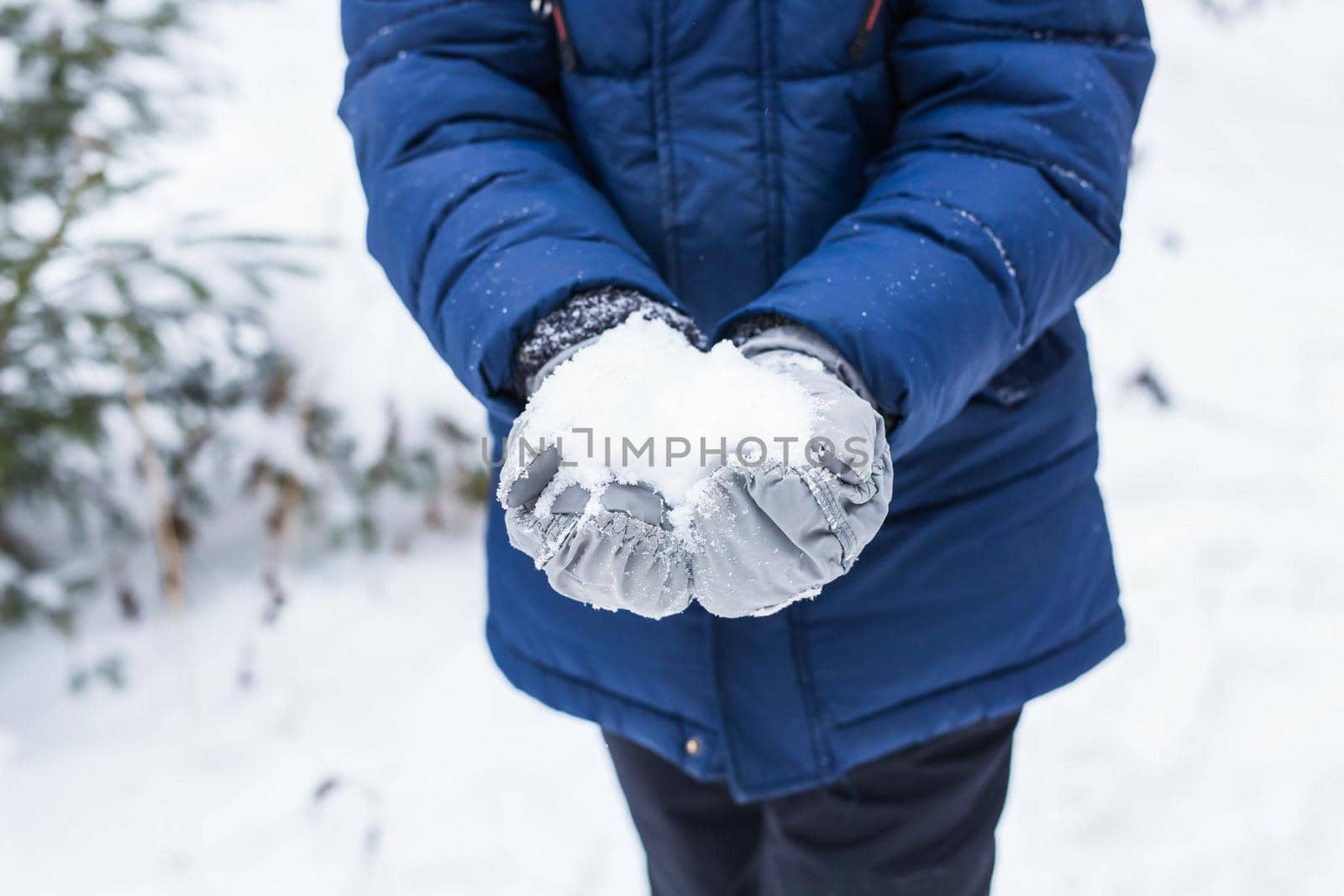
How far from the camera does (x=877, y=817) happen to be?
1312 mm

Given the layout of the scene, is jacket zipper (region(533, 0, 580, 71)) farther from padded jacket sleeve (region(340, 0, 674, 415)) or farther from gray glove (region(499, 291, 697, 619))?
gray glove (region(499, 291, 697, 619))

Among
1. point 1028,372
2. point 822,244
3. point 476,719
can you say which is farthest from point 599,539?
point 476,719

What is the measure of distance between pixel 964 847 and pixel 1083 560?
1.31 feet

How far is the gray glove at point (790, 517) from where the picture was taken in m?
0.83

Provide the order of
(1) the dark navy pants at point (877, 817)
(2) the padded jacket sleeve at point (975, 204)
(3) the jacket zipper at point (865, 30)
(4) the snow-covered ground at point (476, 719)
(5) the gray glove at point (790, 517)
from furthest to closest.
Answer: (4) the snow-covered ground at point (476, 719)
(1) the dark navy pants at point (877, 817)
(3) the jacket zipper at point (865, 30)
(2) the padded jacket sleeve at point (975, 204)
(5) the gray glove at point (790, 517)

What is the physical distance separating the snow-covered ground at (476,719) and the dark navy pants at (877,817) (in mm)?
875

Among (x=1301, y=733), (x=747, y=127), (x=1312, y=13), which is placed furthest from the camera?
(x=1312, y=13)

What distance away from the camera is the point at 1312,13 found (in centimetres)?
1004

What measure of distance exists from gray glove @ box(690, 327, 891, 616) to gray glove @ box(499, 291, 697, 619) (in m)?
0.03

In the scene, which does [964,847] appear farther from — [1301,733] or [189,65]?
[189,65]

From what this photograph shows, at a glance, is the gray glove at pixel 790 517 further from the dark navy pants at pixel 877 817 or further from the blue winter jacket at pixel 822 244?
the dark navy pants at pixel 877 817

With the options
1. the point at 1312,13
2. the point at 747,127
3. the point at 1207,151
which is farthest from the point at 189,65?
the point at 1312,13

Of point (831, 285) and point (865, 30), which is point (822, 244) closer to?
point (831, 285)

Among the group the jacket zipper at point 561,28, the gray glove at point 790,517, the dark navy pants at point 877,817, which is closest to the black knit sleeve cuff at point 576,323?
the gray glove at point 790,517
